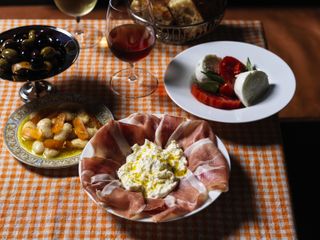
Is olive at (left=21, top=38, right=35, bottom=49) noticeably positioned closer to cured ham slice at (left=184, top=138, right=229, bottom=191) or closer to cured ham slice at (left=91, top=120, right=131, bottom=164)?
cured ham slice at (left=91, top=120, right=131, bottom=164)

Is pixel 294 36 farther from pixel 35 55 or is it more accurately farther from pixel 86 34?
pixel 35 55

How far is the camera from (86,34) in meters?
1.47

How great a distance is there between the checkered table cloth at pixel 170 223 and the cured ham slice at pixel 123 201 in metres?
0.08

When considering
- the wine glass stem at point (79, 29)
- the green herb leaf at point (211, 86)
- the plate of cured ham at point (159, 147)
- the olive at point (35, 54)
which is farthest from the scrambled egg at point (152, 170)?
the wine glass stem at point (79, 29)

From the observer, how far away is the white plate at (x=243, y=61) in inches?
43.7

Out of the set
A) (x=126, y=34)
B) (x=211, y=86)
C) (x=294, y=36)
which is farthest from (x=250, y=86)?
(x=294, y=36)

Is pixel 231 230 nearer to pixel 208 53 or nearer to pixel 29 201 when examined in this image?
pixel 29 201

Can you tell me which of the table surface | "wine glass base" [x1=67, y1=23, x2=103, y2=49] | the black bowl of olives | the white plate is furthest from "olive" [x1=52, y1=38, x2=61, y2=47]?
the table surface

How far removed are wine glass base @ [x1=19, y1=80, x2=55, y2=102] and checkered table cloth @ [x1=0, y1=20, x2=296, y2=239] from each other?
0.09 ft

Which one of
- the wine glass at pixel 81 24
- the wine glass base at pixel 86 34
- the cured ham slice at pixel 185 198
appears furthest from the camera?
the wine glass base at pixel 86 34

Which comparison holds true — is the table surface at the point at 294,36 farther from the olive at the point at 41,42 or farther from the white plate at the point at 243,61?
the olive at the point at 41,42

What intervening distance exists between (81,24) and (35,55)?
45cm

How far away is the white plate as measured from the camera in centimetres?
111

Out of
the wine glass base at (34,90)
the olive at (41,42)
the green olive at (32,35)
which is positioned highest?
the green olive at (32,35)
